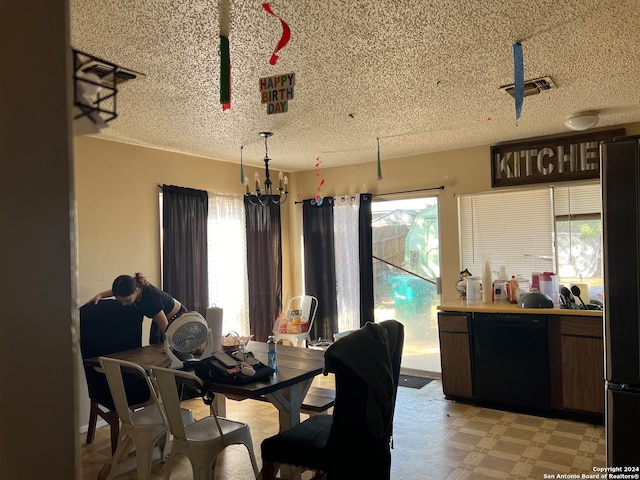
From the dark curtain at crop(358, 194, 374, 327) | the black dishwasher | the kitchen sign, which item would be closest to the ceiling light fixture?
the kitchen sign

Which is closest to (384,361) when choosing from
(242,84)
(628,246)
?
(628,246)

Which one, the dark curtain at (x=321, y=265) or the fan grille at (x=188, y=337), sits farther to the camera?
the dark curtain at (x=321, y=265)

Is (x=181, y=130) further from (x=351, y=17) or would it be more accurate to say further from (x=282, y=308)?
(x=282, y=308)

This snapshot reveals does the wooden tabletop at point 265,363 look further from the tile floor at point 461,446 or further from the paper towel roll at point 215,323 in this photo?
the tile floor at point 461,446

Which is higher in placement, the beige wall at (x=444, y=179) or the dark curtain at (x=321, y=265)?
the beige wall at (x=444, y=179)

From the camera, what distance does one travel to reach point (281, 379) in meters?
2.67

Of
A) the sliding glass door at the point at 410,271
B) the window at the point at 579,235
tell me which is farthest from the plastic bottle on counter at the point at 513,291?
the sliding glass door at the point at 410,271

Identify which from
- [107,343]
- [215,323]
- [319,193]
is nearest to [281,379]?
[215,323]

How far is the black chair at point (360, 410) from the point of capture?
2.08 meters

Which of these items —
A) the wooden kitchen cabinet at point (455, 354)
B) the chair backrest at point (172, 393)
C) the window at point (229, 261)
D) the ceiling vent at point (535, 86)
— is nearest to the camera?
the chair backrest at point (172, 393)

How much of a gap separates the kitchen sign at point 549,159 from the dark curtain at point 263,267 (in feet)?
8.45

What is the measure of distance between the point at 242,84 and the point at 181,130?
1266 millimetres

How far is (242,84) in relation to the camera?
Result: 9.23 ft

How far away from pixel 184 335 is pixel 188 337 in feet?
0.10
